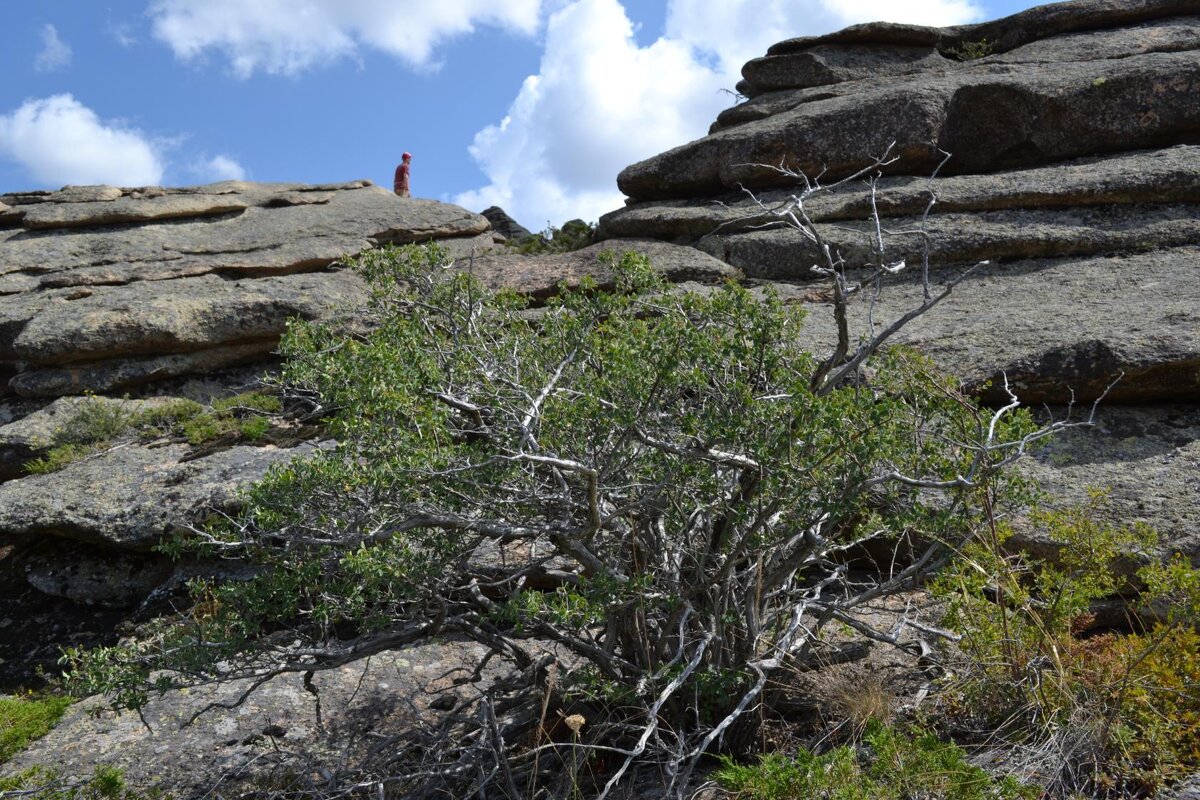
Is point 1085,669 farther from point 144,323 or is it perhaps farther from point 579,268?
point 144,323

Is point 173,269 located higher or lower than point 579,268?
higher

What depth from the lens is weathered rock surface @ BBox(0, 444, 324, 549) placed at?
10.8 metres

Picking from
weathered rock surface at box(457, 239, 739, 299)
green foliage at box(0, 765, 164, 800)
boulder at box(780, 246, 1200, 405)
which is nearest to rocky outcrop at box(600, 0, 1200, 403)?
boulder at box(780, 246, 1200, 405)

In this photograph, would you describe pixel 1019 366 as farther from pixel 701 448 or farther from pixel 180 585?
pixel 180 585

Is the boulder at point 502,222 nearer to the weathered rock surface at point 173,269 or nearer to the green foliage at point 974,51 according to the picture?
the weathered rock surface at point 173,269

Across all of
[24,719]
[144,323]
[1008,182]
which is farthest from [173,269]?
[1008,182]

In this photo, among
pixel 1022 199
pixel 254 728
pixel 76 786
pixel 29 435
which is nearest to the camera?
pixel 76 786

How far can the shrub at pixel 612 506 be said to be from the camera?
627 centimetres

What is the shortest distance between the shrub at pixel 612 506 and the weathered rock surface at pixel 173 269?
7.86 m

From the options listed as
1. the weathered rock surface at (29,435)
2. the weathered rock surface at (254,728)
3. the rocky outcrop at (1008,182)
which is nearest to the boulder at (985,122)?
the rocky outcrop at (1008,182)

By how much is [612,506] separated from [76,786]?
5092mm

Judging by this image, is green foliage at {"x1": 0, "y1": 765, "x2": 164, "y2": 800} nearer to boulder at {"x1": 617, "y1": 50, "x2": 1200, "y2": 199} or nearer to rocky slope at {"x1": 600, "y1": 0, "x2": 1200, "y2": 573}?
rocky slope at {"x1": 600, "y1": 0, "x2": 1200, "y2": 573}

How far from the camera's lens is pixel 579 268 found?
576 inches

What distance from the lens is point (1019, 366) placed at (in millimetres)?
9984
